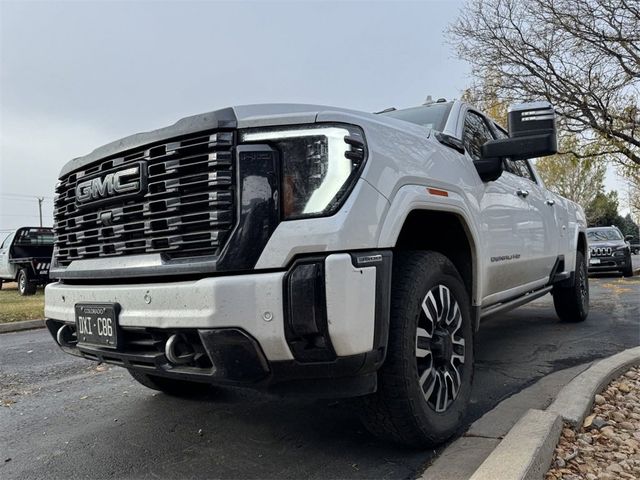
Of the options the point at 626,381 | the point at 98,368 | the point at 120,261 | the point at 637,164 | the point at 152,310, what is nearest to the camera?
the point at 152,310

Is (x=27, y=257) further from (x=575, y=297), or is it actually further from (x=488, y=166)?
(x=488, y=166)

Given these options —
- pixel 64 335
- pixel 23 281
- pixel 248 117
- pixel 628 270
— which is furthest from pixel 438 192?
pixel 628 270

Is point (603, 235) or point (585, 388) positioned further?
point (603, 235)

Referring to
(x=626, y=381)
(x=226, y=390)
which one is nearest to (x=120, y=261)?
(x=226, y=390)

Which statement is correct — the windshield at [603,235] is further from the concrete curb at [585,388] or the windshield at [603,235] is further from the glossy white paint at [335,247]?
the glossy white paint at [335,247]

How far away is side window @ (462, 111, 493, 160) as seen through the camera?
11.2 feet

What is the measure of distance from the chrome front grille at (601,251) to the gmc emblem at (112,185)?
14068 millimetres

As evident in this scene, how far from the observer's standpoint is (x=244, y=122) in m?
2.04

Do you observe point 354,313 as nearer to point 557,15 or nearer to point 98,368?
point 98,368

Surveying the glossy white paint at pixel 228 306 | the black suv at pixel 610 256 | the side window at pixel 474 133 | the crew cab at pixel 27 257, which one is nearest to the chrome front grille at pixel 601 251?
the black suv at pixel 610 256

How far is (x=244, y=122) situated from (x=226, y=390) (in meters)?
2.12

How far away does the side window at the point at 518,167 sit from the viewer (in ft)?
13.1

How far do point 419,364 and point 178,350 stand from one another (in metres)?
1.07

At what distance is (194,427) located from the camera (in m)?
2.76
